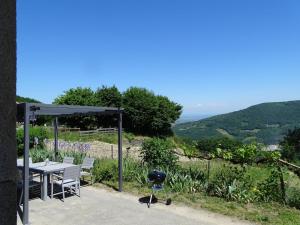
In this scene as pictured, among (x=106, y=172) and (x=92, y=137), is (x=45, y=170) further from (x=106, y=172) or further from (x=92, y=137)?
(x=92, y=137)

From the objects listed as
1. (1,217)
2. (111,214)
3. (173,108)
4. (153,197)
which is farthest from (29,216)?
(173,108)

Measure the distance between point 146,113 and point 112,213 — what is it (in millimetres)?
33894

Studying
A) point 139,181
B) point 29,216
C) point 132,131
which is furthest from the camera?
point 132,131

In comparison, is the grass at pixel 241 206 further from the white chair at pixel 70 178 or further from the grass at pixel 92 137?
the grass at pixel 92 137

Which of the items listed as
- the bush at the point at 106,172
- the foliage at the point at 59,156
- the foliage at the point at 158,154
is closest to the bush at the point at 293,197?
the foliage at the point at 158,154

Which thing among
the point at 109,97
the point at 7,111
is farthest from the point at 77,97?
the point at 7,111

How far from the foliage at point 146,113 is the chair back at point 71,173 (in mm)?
31264

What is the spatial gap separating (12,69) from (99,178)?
9.93 metres

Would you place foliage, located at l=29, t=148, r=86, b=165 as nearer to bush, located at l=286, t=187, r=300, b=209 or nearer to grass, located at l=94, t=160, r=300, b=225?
grass, located at l=94, t=160, r=300, b=225

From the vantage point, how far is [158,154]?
38.0 ft

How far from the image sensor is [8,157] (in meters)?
1.48

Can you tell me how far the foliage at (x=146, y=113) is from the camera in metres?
41.3

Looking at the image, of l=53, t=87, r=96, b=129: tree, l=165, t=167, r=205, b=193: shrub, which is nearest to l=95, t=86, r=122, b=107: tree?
→ l=53, t=87, r=96, b=129: tree

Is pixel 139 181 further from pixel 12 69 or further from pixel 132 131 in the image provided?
pixel 132 131
